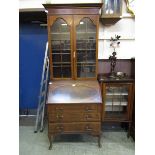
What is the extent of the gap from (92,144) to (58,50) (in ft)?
4.87

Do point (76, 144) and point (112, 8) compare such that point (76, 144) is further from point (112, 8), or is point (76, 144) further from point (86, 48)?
point (112, 8)

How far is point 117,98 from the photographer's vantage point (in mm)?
3320

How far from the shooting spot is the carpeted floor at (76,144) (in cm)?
290

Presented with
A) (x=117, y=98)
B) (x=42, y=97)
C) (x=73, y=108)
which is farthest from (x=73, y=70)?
(x=42, y=97)

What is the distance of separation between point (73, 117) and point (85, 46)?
107 centimetres

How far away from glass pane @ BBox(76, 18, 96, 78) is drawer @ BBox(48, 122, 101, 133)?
75 centimetres

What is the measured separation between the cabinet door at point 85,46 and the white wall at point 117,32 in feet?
1.25

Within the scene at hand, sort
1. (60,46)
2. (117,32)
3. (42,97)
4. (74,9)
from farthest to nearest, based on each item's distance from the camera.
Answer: (42,97) → (117,32) → (60,46) → (74,9)

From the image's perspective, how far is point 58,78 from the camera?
3.23m

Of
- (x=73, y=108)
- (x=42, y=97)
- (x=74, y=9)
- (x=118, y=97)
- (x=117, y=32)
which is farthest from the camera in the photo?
(x=42, y=97)

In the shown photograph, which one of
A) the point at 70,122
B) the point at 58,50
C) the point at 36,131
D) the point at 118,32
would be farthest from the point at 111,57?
the point at 36,131

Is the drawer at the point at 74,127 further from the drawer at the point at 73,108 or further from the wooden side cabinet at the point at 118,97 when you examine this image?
the wooden side cabinet at the point at 118,97

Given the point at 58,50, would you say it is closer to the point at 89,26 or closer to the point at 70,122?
the point at 89,26

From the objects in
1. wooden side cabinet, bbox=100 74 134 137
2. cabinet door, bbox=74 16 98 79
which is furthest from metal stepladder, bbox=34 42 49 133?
wooden side cabinet, bbox=100 74 134 137
